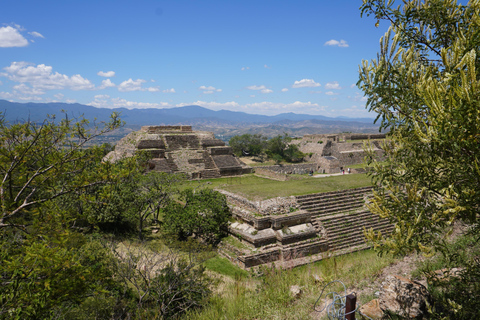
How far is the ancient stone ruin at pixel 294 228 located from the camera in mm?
10125

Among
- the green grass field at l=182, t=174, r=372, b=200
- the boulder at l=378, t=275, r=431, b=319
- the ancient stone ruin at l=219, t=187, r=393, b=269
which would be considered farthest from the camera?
the green grass field at l=182, t=174, r=372, b=200

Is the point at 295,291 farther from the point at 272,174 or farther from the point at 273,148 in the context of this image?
the point at 273,148

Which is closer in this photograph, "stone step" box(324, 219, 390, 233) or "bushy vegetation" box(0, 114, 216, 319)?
"bushy vegetation" box(0, 114, 216, 319)

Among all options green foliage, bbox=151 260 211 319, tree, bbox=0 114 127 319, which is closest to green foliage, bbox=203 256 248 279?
green foliage, bbox=151 260 211 319

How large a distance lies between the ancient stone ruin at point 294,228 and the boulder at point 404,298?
511 centimetres

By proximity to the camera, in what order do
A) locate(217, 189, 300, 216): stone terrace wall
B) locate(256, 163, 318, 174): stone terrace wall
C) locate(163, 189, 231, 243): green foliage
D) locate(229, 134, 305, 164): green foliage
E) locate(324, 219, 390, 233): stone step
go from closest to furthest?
locate(163, 189, 231, 243): green foliage → locate(217, 189, 300, 216): stone terrace wall → locate(324, 219, 390, 233): stone step → locate(256, 163, 318, 174): stone terrace wall → locate(229, 134, 305, 164): green foliage

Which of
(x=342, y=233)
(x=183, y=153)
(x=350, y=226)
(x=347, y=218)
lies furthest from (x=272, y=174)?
(x=342, y=233)

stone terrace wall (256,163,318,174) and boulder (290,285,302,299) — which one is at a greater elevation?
boulder (290,285,302,299)

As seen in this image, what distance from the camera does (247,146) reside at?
45125mm

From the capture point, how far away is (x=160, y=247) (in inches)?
431

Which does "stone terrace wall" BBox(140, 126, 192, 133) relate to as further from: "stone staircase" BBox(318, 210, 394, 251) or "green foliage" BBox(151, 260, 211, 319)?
"green foliage" BBox(151, 260, 211, 319)

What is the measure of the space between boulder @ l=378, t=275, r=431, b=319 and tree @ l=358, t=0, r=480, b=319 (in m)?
0.68

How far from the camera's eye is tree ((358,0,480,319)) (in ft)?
8.36

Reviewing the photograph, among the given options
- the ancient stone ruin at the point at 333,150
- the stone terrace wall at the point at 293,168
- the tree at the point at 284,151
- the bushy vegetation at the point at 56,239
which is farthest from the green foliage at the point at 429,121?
the tree at the point at 284,151
